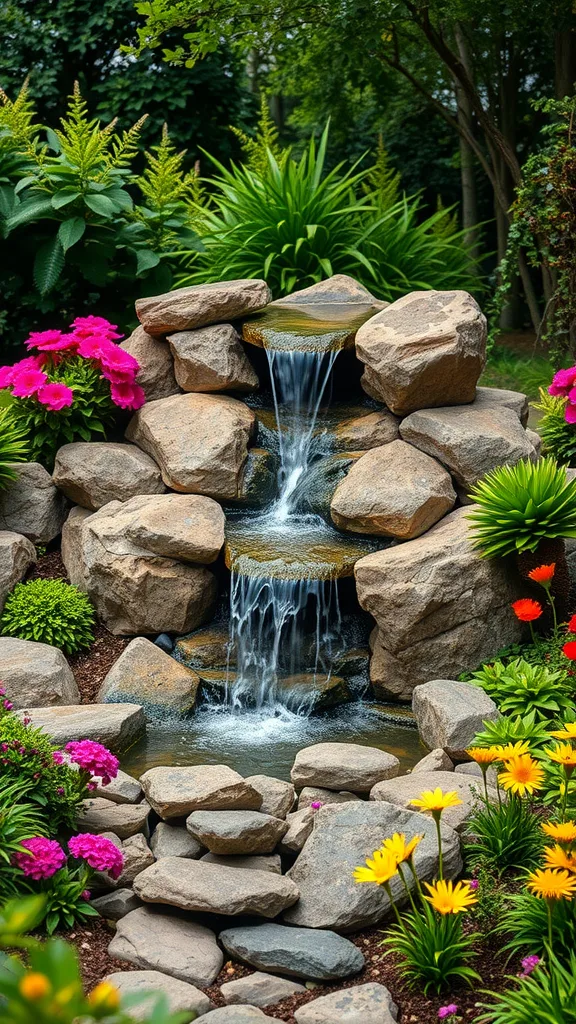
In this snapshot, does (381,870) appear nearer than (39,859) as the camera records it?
Yes

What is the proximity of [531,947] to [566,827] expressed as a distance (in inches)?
27.6

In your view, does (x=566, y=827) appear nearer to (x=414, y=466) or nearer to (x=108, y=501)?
(x=414, y=466)

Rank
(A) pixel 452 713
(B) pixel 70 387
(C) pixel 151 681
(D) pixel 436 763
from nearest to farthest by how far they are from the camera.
Answer: (D) pixel 436 763 → (A) pixel 452 713 → (C) pixel 151 681 → (B) pixel 70 387

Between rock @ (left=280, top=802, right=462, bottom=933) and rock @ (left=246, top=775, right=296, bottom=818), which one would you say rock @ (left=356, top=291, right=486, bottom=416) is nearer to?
rock @ (left=246, top=775, right=296, bottom=818)

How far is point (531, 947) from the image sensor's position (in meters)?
3.54

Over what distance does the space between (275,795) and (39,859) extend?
1177 mm

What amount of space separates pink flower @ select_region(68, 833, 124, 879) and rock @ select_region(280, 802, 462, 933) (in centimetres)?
70

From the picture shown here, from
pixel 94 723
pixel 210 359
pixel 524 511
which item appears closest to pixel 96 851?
pixel 94 723

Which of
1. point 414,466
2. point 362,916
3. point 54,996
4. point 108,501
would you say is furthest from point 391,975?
point 108,501

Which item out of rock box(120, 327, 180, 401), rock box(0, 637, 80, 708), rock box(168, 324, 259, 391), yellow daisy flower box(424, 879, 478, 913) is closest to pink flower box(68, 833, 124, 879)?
yellow daisy flower box(424, 879, 478, 913)

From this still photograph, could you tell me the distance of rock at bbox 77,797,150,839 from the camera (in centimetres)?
438

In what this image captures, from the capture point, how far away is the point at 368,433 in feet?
23.3

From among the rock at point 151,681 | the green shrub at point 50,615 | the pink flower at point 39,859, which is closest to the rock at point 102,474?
the green shrub at point 50,615

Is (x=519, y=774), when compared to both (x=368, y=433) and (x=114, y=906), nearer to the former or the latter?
(x=114, y=906)
